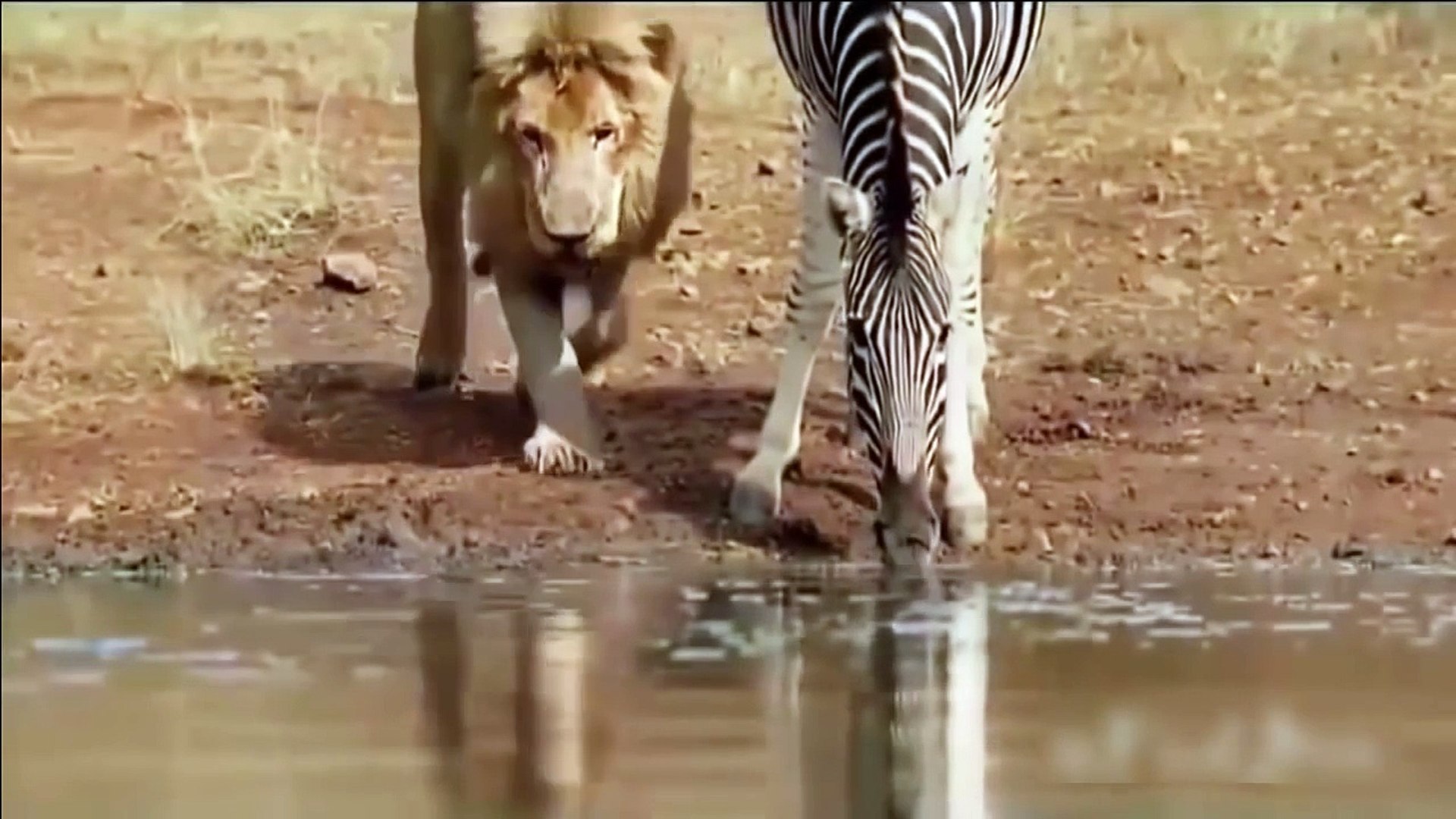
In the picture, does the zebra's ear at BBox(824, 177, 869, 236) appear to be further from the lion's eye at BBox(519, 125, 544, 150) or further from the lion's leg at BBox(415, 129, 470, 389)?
the lion's leg at BBox(415, 129, 470, 389)

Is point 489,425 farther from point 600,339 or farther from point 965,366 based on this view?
point 965,366

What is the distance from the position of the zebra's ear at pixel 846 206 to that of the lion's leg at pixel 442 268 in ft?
1.47

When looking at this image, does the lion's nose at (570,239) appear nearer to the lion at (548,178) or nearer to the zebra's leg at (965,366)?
the lion at (548,178)


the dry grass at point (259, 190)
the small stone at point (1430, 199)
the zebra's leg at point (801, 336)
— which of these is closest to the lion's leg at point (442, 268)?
the dry grass at point (259, 190)

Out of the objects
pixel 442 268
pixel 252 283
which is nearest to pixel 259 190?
pixel 252 283

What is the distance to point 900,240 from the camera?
9.48 ft

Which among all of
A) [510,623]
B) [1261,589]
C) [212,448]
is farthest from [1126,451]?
[212,448]

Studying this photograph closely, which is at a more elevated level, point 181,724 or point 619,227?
point 619,227

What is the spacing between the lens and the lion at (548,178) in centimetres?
298

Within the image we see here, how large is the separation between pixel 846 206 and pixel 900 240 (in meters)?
0.07

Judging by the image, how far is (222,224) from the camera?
3141 millimetres

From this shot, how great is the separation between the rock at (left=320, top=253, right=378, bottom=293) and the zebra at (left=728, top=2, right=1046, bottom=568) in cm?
47

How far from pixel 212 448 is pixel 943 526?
81 centimetres

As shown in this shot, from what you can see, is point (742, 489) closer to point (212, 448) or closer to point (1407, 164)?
point (212, 448)
